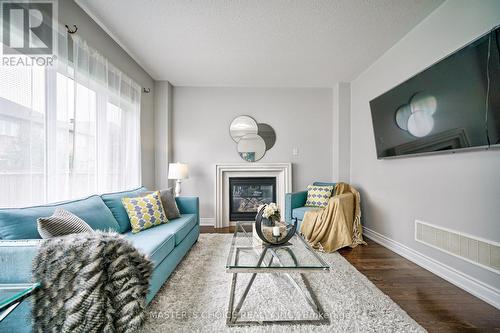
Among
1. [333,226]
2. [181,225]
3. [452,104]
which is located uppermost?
[452,104]

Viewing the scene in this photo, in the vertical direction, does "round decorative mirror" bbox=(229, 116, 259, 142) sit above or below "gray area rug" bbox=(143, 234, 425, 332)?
above

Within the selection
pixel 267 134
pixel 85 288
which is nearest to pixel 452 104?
pixel 267 134

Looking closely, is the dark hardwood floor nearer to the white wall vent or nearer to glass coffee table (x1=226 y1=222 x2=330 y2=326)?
the white wall vent

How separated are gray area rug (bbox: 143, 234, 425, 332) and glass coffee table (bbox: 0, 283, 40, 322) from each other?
0.71 metres

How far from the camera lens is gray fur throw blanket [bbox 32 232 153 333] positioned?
97 cm

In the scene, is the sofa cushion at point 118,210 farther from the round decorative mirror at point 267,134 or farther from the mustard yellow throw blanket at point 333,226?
the round decorative mirror at point 267,134

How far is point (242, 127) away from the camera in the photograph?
3.84 metres

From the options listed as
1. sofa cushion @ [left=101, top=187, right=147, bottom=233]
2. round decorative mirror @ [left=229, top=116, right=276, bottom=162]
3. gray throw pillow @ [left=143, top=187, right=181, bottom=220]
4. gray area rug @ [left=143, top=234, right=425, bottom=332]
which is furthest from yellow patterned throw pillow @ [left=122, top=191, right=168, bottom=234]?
round decorative mirror @ [left=229, top=116, right=276, bottom=162]

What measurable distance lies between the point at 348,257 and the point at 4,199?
3.09 metres

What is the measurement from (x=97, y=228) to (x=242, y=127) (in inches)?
107

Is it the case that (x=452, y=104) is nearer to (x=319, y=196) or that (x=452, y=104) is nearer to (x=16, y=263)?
(x=319, y=196)

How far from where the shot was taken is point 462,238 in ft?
5.98

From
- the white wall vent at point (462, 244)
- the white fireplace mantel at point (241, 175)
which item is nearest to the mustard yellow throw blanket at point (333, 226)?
the white wall vent at point (462, 244)

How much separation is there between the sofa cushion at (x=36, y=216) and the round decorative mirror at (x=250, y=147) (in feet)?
7.78
